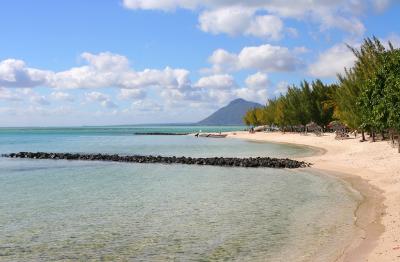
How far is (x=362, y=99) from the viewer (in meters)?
60.1

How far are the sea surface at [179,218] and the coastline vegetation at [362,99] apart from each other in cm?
1383

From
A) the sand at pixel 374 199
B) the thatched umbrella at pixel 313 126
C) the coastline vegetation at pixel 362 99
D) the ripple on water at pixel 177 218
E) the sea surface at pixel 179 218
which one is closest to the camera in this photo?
the sand at pixel 374 199

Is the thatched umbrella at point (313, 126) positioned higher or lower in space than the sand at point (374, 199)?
higher

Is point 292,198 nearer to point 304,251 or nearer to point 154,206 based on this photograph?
point 154,206

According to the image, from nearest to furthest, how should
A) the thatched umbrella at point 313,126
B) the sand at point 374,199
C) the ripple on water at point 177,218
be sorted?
the sand at point 374,199, the ripple on water at point 177,218, the thatched umbrella at point 313,126

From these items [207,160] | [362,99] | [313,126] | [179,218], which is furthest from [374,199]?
[313,126]

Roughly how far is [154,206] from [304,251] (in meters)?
11.3

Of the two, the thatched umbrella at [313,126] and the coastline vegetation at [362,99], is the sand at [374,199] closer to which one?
the coastline vegetation at [362,99]

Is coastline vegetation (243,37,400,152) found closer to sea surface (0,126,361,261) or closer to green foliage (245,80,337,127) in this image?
green foliage (245,80,337,127)

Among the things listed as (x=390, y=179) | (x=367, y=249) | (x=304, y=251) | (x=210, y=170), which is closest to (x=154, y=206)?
(x=304, y=251)

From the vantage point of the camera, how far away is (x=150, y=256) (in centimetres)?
1491

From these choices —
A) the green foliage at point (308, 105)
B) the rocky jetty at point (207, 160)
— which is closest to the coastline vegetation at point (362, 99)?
the green foliage at point (308, 105)

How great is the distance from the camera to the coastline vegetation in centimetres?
4588

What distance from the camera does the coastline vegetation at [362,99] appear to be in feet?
151
